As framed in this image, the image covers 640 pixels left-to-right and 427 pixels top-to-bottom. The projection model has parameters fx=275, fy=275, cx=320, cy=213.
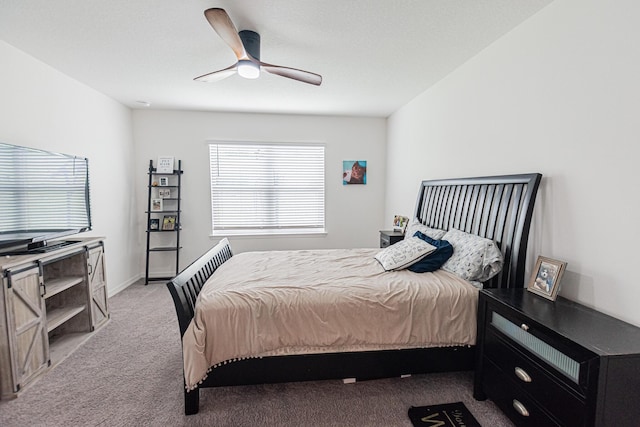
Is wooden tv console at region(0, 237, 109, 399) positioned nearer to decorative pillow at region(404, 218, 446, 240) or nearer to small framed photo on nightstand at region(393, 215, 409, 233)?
decorative pillow at region(404, 218, 446, 240)

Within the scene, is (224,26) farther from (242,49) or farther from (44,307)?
(44,307)

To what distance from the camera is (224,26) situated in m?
1.72

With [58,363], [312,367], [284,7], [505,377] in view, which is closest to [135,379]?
[58,363]

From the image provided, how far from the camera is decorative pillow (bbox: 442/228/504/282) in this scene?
6.32 ft

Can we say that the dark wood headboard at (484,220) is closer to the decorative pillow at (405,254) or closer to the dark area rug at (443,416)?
the decorative pillow at (405,254)

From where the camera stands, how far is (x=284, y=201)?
4.55m

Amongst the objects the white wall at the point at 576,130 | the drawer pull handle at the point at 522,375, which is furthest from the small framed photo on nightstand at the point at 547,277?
the drawer pull handle at the point at 522,375

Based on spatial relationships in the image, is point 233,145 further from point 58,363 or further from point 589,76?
point 589,76

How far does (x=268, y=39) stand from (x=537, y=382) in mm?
2854

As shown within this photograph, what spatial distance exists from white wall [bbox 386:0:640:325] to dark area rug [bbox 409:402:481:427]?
975mm

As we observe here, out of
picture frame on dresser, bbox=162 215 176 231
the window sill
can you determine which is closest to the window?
the window sill

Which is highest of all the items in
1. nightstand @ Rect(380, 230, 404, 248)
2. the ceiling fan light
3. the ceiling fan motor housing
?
the ceiling fan motor housing

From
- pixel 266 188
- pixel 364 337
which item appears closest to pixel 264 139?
pixel 266 188

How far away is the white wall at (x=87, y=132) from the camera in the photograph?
92.7 inches
